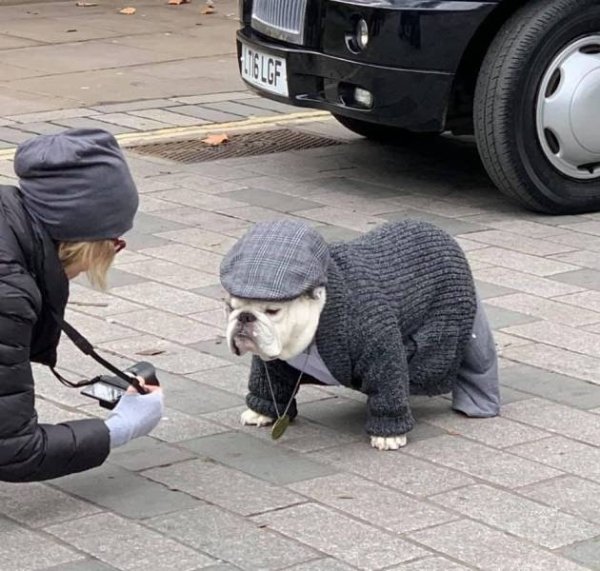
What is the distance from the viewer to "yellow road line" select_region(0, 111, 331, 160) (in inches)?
340

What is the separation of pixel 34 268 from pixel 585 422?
5.80 feet

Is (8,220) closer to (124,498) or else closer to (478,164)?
(124,498)

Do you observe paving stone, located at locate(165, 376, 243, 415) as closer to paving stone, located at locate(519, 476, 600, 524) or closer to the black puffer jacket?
the black puffer jacket

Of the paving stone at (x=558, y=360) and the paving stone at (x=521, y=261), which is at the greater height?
the paving stone at (x=558, y=360)

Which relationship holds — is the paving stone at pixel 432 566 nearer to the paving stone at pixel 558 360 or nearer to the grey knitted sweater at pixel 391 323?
the grey knitted sweater at pixel 391 323

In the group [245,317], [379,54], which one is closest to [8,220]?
[245,317]

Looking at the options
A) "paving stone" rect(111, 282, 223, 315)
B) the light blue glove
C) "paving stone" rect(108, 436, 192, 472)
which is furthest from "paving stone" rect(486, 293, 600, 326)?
the light blue glove

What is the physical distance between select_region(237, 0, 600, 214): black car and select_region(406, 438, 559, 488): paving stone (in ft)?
8.83

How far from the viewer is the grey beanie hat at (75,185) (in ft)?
12.9

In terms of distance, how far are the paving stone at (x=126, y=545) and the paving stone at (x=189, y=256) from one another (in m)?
2.37

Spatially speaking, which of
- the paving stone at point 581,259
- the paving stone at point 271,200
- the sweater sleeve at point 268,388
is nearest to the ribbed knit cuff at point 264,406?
the sweater sleeve at point 268,388

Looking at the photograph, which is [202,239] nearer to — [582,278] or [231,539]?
[582,278]

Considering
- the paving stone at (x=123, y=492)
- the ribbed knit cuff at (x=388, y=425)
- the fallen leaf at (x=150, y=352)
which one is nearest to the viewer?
the paving stone at (x=123, y=492)

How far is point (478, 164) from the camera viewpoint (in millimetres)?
8336
